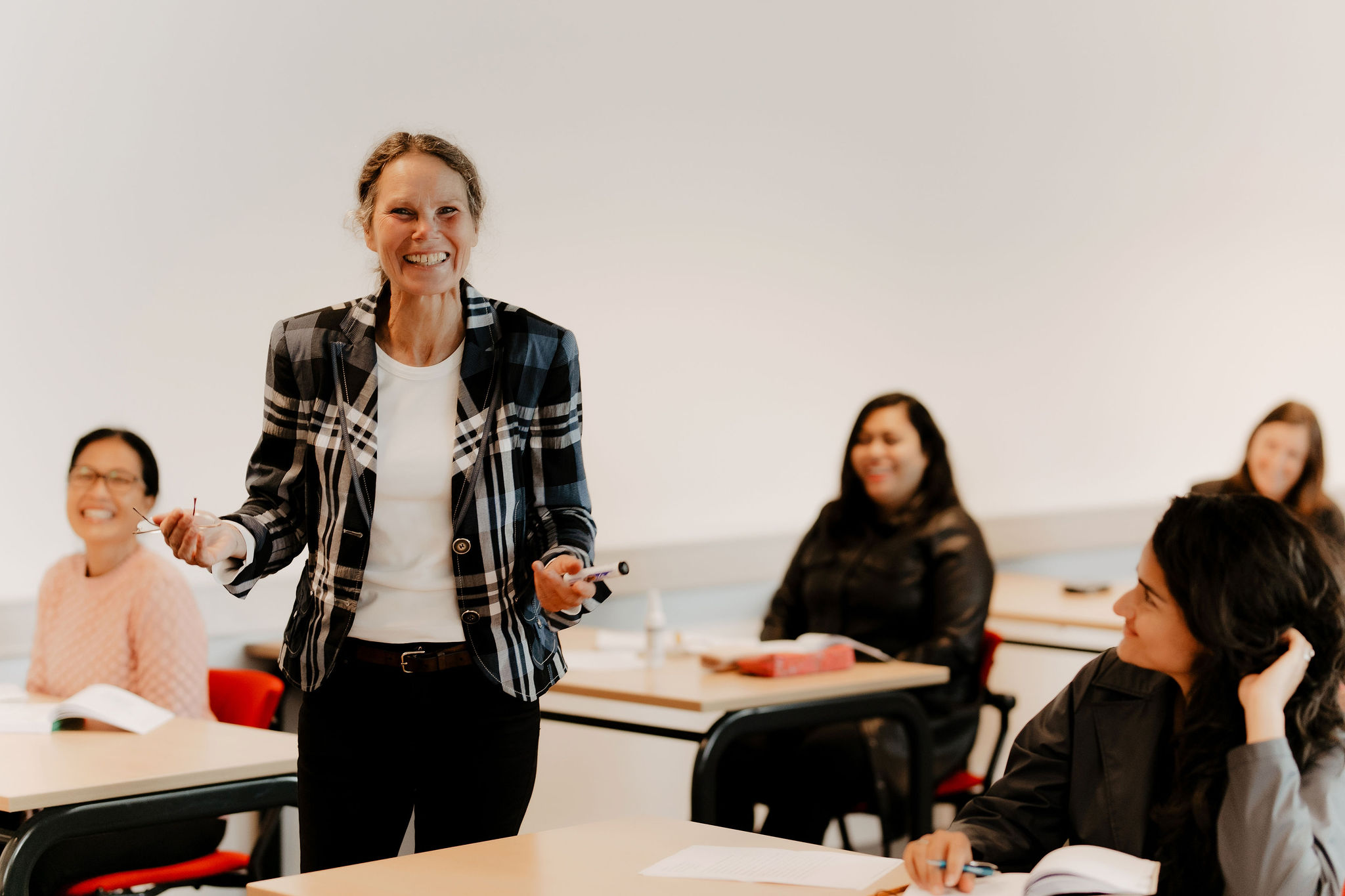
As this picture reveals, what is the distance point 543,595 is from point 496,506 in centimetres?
15

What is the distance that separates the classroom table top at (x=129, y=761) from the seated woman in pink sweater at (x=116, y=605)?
28 centimetres

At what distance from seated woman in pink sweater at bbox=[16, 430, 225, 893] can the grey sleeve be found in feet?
6.99

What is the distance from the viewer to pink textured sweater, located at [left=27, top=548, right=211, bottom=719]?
2.95 meters

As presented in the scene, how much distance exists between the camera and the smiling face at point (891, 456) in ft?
12.7

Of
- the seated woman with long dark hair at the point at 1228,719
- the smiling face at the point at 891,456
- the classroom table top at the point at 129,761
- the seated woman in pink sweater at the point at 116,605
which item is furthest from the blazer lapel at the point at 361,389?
the smiling face at the point at 891,456

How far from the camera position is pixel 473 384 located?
1.95 meters

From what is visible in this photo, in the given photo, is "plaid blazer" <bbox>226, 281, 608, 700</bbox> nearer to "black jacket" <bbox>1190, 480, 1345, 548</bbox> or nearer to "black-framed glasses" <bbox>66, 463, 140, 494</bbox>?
"black-framed glasses" <bbox>66, 463, 140, 494</bbox>

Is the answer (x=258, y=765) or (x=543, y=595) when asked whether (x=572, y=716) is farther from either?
(x=543, y=595)

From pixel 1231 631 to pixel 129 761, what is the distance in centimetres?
177

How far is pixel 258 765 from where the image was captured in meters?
2.35

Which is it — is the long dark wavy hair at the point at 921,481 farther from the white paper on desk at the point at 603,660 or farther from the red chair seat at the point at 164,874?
the red chair seat at the point at 164,874

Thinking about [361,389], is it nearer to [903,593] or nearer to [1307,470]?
[903,593]

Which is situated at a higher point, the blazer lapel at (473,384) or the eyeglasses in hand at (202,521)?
the blazer lapel at (473,384)

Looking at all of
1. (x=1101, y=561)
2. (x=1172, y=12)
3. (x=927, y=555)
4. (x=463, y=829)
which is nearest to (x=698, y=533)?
(x=927, y=555)
